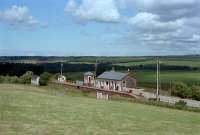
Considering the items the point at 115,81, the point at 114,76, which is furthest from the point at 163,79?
the point at 115,81

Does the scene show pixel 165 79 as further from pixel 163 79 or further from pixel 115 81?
pixel 115 81

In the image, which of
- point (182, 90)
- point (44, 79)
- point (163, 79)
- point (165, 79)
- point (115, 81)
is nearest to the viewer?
point (182, 90)

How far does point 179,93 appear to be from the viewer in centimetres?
6706

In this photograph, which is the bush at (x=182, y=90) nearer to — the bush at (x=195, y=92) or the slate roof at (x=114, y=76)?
the bush at (x=195, y=92)

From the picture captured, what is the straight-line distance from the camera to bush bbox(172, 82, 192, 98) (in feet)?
214

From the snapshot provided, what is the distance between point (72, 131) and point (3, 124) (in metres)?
2.81

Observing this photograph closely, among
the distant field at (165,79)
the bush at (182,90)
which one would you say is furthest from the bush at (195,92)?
the distant field at (165,79)

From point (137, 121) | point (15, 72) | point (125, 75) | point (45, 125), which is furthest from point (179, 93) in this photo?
A: point (15, 72)

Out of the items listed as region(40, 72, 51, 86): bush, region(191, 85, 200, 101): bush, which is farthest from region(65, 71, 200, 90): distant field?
region(191, 85, 200, 101): bush

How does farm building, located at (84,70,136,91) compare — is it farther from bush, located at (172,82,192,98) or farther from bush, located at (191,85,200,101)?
bush, located at (191,85,200,101)

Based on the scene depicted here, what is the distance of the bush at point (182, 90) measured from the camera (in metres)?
65.1

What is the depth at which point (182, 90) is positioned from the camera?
219 feet

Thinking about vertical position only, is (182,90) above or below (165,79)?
below

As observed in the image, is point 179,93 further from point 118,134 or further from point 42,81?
point 118,134
